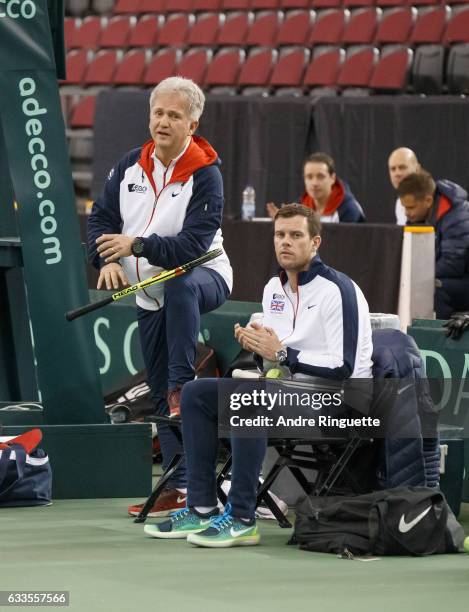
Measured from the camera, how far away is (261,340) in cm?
509

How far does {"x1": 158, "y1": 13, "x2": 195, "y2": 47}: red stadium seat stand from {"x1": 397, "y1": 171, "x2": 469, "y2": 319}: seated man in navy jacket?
7811mm

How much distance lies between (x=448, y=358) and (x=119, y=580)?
9.22ft

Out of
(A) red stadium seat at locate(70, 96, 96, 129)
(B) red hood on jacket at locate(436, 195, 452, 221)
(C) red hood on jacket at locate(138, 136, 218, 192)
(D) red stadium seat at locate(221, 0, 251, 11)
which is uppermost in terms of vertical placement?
(D) red stadium seat at locate(221, 0, 251, 11)

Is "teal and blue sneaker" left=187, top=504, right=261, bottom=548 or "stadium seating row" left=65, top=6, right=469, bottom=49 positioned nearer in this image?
"teal and blue sneaker" left=187, top=504, right=261, bottom=548

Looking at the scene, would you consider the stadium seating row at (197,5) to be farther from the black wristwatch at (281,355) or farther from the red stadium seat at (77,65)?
the black wristwatch at (281,355)

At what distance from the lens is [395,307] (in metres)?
8.48

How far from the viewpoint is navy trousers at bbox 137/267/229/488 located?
18.0ft

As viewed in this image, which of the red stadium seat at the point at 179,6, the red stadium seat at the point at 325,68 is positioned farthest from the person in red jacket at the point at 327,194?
the red stadium seat at the point at 179,6

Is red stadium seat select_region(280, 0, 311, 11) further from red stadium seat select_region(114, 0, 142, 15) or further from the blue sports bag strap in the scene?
the blue sports bag strap

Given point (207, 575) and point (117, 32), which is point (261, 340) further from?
point (117, 32)

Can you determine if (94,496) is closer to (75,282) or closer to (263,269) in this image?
(75,282)

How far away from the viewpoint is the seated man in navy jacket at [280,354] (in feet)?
15.9

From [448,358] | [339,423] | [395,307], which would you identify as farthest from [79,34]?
[339,423]

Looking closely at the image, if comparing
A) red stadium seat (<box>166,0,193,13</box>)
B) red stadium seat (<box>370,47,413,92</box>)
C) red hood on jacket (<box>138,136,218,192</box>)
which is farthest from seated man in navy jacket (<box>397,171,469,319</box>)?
red stadium seat (<box>166,0,193,13</box>)
